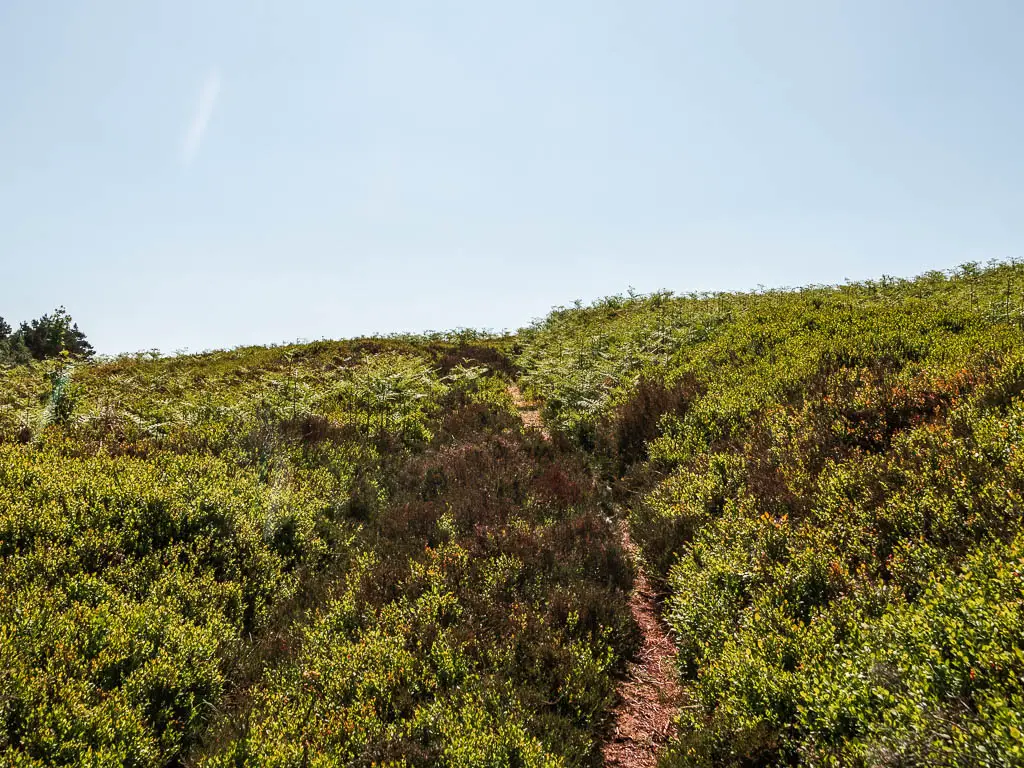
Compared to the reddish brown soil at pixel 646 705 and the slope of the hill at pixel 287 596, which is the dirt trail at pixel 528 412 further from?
the reddish brown soil at pixel 646 705

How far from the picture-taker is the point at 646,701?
4.39 m

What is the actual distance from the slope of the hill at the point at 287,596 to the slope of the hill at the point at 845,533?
3.53 feet

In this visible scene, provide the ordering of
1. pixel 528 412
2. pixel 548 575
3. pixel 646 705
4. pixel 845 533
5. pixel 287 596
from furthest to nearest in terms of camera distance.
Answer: pixel 528 412 → pixel 548 575 → pixel 287 596 → pixel 845 533 → pixel 646 705

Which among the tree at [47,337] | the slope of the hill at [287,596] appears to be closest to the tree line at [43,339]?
the tree at [47,337]

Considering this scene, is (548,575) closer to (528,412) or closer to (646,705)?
(646,705)

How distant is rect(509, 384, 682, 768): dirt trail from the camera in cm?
394

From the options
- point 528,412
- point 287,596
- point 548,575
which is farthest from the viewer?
point 528,412

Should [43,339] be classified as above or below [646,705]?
above

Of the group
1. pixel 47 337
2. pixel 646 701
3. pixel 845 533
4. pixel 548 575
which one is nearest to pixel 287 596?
pixel 548 575

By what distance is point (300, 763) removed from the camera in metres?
3.36

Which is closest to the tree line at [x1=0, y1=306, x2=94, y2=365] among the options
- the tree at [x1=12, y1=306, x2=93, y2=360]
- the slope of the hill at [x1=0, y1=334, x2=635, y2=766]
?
the tree at [x1=12, y1=306, x2=93, y2=360]

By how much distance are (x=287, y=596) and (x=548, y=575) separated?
3.07 metres

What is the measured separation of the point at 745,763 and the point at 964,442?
12.7 ft

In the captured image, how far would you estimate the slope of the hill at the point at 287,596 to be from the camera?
11.6 ft
